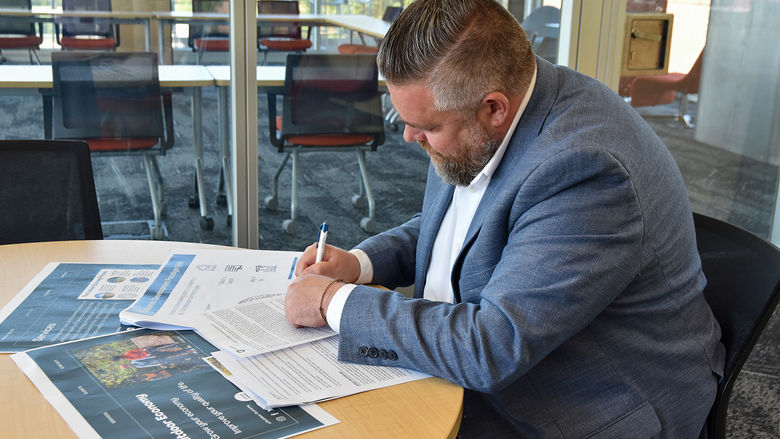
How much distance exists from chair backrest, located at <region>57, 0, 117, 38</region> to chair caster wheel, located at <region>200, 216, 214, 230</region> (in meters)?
0.82

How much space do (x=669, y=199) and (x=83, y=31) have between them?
2333 mm

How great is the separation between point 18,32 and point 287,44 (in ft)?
3.22

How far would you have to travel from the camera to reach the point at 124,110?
119 inches

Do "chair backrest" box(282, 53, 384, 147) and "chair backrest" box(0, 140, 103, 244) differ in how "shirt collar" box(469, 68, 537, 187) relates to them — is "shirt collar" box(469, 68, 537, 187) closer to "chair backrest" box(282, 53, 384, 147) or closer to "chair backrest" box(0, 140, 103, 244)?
"chair backrest" box(0, 140, 103, 244)

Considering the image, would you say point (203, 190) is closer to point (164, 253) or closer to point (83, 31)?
point (83, 31)

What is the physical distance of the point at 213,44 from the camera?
3010 millimetres

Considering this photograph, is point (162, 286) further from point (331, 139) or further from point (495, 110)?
point (331, 139)

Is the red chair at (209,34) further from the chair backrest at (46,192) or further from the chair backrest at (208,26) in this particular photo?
the chair backrest at (46,192)

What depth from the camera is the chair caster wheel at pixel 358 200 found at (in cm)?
343

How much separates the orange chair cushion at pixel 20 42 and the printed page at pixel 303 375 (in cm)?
205

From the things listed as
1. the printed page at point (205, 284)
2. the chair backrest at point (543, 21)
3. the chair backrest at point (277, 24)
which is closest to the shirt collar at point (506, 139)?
the printed page at point (205, 284)

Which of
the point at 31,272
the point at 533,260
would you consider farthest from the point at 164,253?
the point at 533,260

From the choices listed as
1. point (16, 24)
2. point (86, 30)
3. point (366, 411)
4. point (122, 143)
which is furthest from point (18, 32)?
point (366, 411)

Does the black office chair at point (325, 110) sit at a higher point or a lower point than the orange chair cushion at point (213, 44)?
lower
